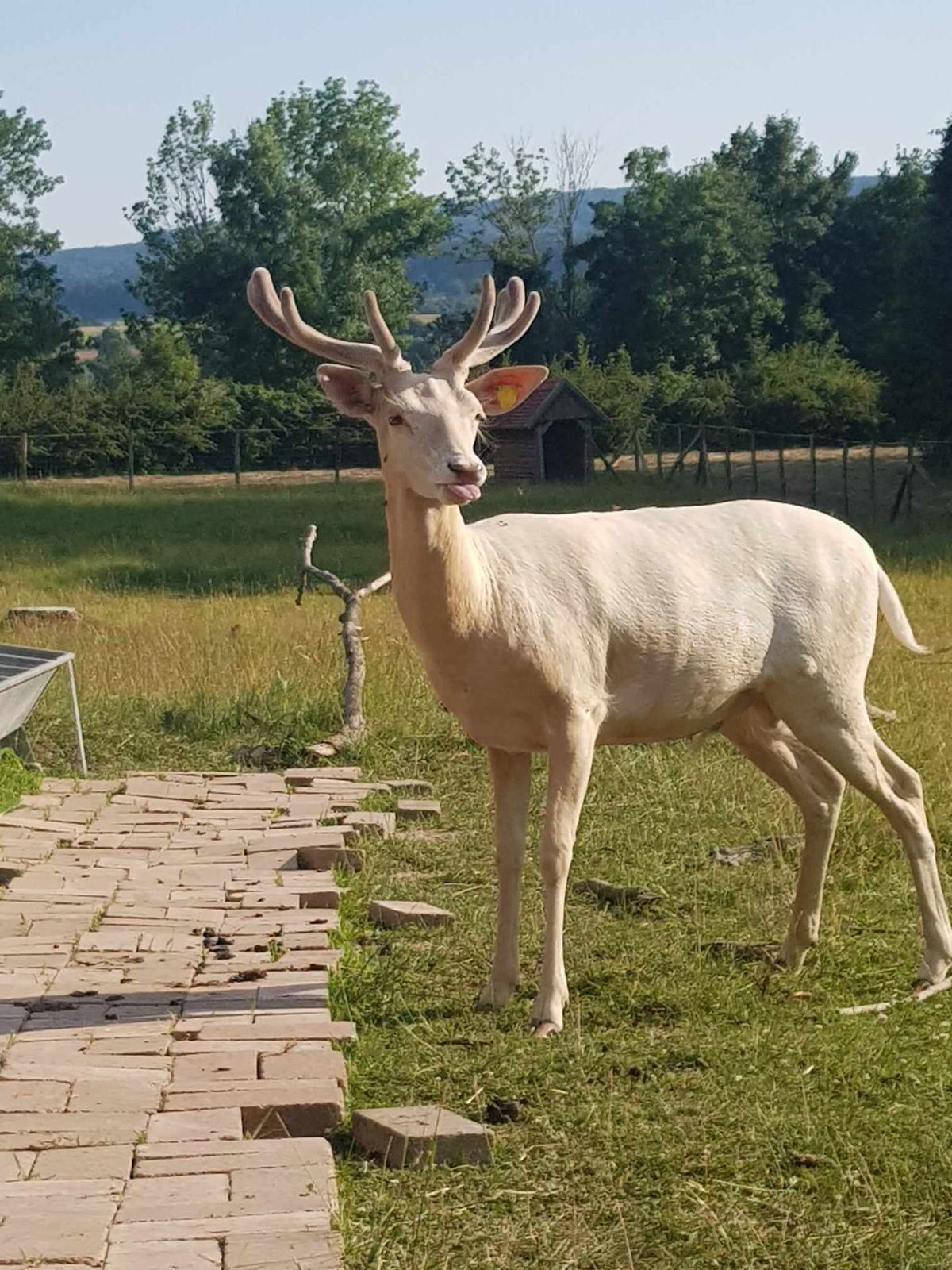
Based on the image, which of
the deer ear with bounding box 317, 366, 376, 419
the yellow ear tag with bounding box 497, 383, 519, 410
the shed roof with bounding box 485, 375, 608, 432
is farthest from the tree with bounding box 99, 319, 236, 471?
the deer ear with bounding box 317, 366, 376, 419

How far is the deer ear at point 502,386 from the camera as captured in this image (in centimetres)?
643

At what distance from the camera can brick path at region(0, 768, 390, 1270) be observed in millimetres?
4250

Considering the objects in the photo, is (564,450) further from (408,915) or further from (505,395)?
(505,395)

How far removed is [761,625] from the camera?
6.79m

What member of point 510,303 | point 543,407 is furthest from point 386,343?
point 543,407

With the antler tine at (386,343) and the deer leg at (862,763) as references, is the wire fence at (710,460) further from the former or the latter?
the antler tine at (386,343)

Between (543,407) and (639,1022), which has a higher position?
(639,1022)

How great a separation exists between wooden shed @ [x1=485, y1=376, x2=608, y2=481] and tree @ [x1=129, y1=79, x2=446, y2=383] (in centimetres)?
1569

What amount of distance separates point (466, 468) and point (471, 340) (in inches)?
23.8

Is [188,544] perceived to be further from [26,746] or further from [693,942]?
[693,942]

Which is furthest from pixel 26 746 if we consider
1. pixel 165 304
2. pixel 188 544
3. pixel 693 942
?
pixel 165 304

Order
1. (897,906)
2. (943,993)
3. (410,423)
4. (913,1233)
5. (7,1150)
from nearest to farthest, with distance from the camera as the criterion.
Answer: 1. (913,1233)
2. (7,1150)
3. (410,423)
4. (943,993)
5. (897,906)

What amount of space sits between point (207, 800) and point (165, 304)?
55.9 meters

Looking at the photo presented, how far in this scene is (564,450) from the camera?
1729 inches
